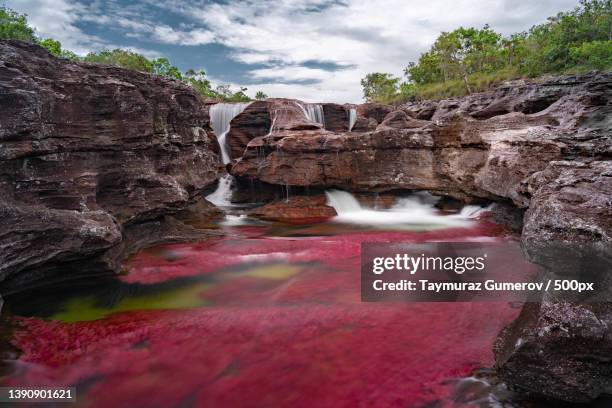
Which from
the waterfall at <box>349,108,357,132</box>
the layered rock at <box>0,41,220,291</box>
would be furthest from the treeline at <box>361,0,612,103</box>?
the layered rock at <box>0,41,220,291</box>

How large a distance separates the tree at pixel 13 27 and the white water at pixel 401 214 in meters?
29.3

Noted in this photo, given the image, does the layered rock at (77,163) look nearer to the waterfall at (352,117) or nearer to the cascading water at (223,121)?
the cascading water at (223,121)

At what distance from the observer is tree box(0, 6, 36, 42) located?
29359 mm

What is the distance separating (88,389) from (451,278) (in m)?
5.99

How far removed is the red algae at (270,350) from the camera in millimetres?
4246

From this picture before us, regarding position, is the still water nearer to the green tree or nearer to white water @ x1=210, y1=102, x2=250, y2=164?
white water @ x1=210, y1=102, x2=250, y2=164

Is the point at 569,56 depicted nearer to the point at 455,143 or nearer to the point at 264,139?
the point at 455,143

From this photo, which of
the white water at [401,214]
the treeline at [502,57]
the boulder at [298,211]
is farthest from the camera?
the treeline at [502,57]

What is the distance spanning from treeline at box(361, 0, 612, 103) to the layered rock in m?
29.0

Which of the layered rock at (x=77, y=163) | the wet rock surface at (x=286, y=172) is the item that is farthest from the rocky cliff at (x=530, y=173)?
the layered rock at (x=77, y=163)

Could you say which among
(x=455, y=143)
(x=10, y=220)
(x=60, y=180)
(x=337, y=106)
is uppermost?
(x=337, y=106)

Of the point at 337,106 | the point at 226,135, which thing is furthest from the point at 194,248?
the point at 337,106

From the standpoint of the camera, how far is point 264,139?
1488 centimetres

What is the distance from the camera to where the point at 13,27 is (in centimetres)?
2972
